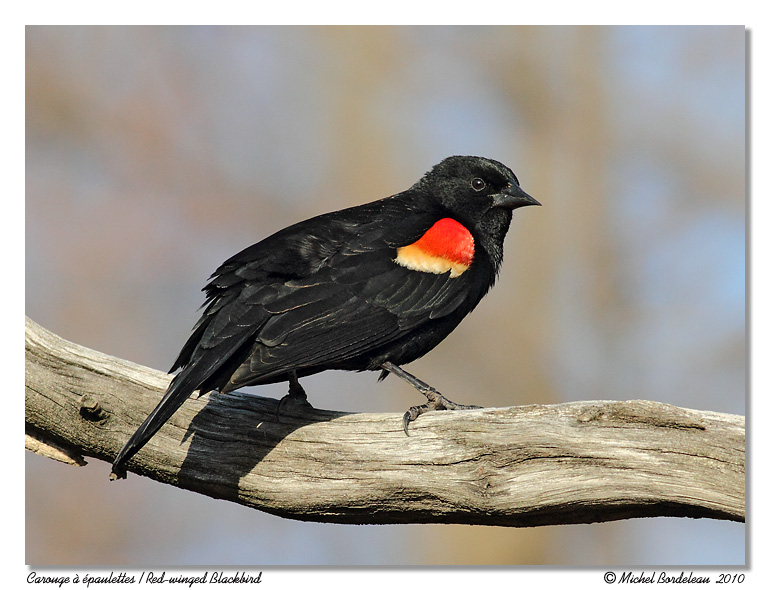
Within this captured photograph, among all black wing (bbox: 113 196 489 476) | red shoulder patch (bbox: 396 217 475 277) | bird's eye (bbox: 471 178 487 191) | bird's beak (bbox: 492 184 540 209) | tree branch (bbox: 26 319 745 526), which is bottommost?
tree branch (bbox: 26 319 745 526)

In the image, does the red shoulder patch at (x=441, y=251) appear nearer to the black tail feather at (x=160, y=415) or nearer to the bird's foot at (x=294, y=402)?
the bird's foot at (x=294, y=402)

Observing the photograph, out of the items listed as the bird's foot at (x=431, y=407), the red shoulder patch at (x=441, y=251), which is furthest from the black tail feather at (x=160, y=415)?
the red shoulder patch at (x=441, y=251)

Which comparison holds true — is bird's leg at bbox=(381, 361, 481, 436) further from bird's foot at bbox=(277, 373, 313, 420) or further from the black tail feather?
the black tail feather

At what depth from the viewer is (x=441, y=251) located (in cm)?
417

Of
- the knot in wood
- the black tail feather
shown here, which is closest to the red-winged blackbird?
the black tail feather

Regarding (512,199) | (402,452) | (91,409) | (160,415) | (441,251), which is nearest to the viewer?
(160,415)

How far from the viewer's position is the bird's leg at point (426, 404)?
11.2ft

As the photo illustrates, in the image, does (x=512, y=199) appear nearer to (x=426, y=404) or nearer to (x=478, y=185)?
(x=478, y=185)

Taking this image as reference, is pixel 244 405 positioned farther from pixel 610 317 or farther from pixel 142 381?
pixel 610 317

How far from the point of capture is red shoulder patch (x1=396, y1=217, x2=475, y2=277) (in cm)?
406

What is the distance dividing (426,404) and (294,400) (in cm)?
63

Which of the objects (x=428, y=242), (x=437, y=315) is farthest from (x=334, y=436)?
(x=428, y=242)

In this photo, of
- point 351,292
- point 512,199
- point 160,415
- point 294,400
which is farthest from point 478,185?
point 160,415
